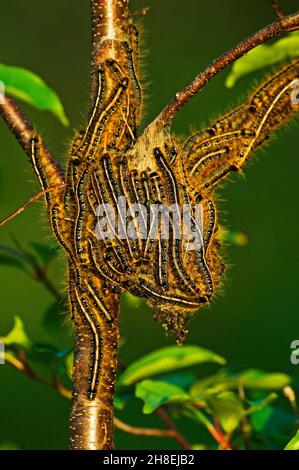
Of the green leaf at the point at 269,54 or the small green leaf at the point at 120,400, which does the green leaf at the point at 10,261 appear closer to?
the small green leaf at the point at 120,400

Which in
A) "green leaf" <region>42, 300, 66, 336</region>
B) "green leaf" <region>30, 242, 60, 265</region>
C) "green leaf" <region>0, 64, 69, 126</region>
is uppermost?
"green leaf" <region>0, 64, 69, 126</region>

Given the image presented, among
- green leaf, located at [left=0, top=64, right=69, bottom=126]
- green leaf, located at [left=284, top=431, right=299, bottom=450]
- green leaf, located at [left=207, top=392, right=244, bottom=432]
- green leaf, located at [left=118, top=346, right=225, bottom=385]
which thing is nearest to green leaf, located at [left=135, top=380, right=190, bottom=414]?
green leaf, located at [left=207, top=392, right=244, bottom=432]

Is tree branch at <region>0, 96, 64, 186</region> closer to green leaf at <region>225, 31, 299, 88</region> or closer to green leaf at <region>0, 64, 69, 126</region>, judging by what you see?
green leaf at <region>0, 64, 69, 126</region>

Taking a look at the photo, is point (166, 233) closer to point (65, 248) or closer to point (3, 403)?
point (65, 248)

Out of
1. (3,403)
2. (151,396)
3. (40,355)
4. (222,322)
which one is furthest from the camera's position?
(222,322)

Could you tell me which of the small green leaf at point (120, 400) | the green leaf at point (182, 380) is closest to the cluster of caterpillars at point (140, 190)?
the small green leaf at point (120, 400)
